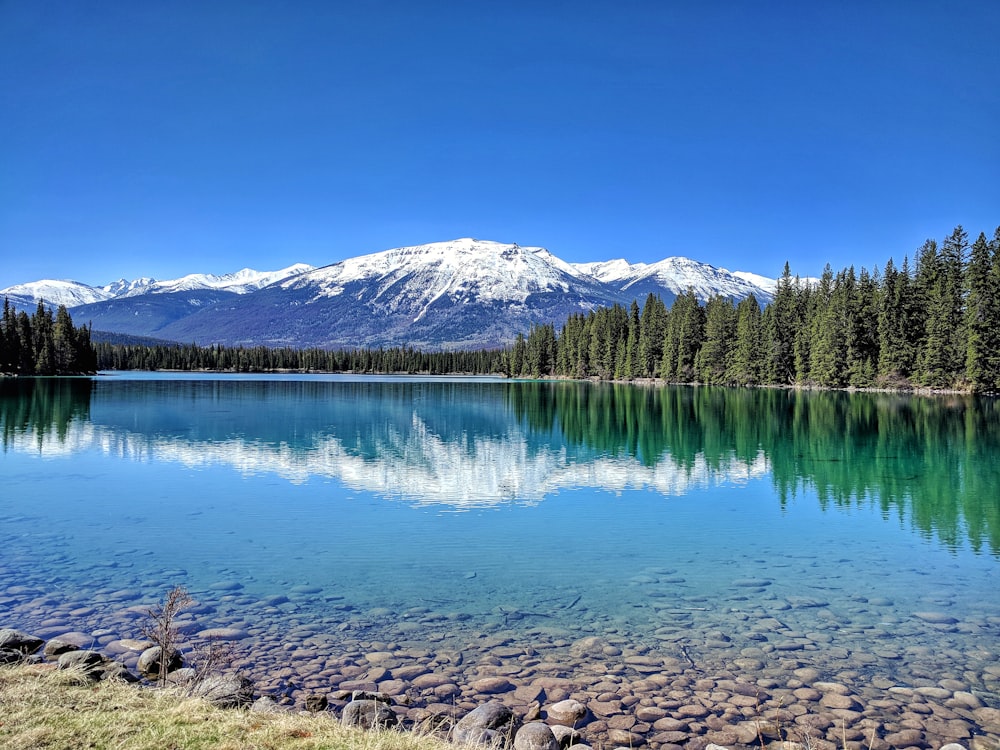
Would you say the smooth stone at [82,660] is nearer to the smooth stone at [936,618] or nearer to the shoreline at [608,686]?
the shoreline at [608,686]

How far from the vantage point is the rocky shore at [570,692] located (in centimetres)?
805

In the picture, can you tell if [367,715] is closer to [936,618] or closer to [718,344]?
[936,618]

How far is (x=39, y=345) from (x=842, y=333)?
141775mm

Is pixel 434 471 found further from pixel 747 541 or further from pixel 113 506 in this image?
pixel 747 541

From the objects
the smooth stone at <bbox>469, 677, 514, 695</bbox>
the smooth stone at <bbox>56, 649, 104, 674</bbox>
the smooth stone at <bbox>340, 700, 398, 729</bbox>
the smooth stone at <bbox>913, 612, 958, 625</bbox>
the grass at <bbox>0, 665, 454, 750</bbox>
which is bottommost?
the smooth stone at <bbox>913, 612, 958, 625</bbox>

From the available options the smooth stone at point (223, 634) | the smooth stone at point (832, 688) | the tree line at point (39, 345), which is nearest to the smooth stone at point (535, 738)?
the smooth stone at point (832, 688)

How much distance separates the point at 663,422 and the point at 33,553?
40898 mm

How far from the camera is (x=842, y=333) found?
308 ft

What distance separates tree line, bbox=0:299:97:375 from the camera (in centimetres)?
12675

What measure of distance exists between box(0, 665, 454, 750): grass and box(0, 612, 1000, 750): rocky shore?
56cm

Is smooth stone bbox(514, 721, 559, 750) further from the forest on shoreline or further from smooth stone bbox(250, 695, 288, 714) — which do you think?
the forest on shoreline

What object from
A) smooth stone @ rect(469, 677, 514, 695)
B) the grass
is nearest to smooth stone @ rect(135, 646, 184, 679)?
the grass

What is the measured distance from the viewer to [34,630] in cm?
1112

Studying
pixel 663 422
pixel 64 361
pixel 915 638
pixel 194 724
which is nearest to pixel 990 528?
pixel 915 638
